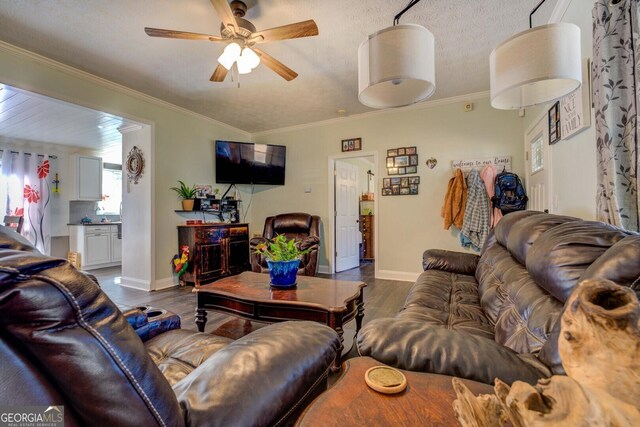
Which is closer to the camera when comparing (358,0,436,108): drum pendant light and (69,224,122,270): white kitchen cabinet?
(358,0,436,108): drum pendant light

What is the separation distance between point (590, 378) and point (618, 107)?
145cm

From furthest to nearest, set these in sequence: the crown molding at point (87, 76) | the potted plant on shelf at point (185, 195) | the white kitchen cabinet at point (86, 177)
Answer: the white kitchen cabinet at point (86, 177), the potted plant on shelf at point (185, 195), the crown molding at point (87, 76)

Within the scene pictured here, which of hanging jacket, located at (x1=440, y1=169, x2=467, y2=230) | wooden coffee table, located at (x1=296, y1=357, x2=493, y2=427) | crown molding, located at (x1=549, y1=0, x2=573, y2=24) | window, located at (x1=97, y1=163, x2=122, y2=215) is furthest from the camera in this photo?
window, located at (x1=97, y1=163, x2=122, y2=215)

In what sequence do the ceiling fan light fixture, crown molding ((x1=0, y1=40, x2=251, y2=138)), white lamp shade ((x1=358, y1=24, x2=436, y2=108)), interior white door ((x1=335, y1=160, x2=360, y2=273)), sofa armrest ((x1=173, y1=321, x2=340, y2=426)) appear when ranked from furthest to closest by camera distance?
interior white door ((x1=335, y1=160, x2=360, y2=273))
crown molding ((x1=0, y1=40, x2=251, y2=138))
the ceiling fan light fixture
white lamp shade ((x1=358, y1=24, x2=436, y2=108))
sofa armrest ((x1=173, y1=321, x2=340, y2=426))

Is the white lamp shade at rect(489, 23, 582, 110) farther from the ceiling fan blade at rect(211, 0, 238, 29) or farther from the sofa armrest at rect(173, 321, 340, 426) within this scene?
the ceiling fan blade at rect(211, 0, 238, 29)

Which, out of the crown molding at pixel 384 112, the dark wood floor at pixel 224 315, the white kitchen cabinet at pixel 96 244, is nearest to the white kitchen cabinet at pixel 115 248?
the white kitchen cabinet at pixel 96 244

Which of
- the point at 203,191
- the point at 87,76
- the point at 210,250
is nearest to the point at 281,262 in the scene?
the point at 210,250

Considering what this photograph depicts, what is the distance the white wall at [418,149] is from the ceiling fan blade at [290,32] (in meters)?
2.55

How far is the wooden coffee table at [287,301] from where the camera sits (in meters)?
1.78

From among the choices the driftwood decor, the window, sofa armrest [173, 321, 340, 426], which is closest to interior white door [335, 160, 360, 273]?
sofa armrest [173, 321, 340, 426]

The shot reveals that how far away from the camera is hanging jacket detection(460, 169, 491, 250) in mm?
3543

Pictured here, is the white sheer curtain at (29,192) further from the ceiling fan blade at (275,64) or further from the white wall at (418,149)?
the ceiling fan blade at (275,64)

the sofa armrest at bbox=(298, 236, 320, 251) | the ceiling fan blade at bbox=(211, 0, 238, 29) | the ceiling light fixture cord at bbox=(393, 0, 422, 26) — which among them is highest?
the ceiling light fixture cord at bbox=(393, 0, 422, 26)

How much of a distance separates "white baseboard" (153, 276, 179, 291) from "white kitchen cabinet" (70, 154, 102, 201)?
3.41 m
